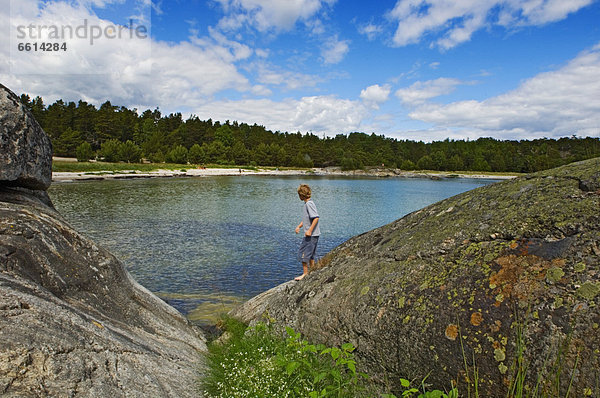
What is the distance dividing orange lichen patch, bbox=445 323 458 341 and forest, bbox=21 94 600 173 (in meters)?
102

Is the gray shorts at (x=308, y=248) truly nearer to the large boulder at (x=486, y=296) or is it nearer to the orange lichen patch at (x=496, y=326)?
the large boulder at (x=486, y=296)

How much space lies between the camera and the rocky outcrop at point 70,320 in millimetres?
3000

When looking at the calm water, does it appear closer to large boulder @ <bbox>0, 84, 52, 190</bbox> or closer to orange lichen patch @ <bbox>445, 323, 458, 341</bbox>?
large boulder @ <bbox>0, 84, 52, 190</bbox>

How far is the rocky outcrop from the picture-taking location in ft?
9.84

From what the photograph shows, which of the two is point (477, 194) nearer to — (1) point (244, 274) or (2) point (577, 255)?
(2) point (577, 255)

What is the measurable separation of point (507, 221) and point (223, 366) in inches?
158

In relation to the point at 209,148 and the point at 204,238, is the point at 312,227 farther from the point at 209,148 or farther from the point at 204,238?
the point at 209,148

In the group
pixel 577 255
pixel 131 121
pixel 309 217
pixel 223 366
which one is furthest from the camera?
pixel 131 121

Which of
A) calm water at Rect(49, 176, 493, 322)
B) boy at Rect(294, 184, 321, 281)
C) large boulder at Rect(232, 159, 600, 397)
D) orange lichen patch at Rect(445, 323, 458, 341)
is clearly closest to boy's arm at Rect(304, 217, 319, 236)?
boy at Rect(294, 184, 321, 281)

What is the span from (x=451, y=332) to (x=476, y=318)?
0.29 meters

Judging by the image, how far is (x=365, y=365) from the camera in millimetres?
4367

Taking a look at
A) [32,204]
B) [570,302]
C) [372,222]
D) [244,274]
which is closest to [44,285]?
[32,204]

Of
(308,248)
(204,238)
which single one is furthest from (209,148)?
(308,248)

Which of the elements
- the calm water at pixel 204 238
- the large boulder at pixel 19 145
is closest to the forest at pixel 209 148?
the calm water at pixel 204 238
